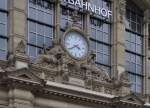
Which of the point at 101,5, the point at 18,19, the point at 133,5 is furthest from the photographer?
the point at 133,5

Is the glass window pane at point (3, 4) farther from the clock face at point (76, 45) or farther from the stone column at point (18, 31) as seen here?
the clock face at point (76, 45)

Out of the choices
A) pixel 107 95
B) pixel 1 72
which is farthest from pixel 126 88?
pixel 1 72

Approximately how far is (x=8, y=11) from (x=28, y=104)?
5.46m

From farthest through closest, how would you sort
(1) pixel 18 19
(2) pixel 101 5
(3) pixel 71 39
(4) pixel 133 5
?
(4) pixel 133 5
(2) pixel 101 5
(3) pixel 71 39
(1) pixel 18 19

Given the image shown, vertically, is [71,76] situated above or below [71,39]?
below

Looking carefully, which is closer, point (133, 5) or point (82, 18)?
point (82, 18)

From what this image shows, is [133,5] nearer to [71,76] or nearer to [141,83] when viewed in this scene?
[141,83]

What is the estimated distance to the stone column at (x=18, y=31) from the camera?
33188 mm

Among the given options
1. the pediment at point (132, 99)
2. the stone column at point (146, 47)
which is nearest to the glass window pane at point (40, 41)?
the pediment at point (132, 99)

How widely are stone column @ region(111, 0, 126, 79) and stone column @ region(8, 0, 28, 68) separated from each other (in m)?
7.44

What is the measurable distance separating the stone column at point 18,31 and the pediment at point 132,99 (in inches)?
289

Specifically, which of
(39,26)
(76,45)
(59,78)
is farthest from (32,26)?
(59,78)

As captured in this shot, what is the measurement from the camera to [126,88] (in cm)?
3862

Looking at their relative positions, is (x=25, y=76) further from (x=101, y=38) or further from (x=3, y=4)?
(x=101, y=38)
